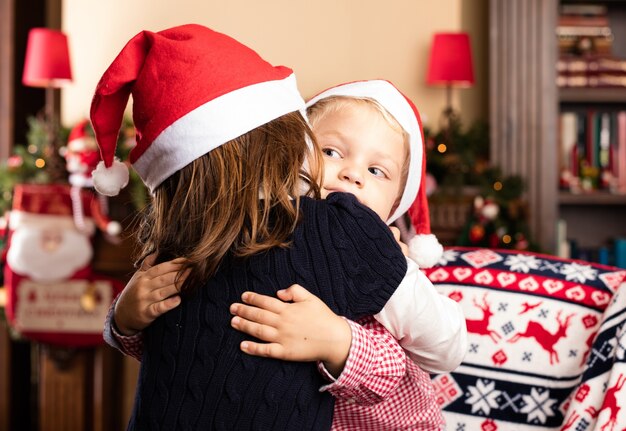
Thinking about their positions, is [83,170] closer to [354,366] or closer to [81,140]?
[81,140]

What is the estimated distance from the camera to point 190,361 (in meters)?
1.01

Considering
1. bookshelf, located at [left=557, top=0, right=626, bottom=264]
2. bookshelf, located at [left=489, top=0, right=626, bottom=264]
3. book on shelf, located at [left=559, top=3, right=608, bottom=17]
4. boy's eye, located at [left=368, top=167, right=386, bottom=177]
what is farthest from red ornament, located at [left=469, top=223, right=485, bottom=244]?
boy's eye, located at [left=368, top=167, right=386, bottom=177]

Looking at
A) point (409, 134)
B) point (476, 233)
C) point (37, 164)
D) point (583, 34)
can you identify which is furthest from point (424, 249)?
point (583, 34)

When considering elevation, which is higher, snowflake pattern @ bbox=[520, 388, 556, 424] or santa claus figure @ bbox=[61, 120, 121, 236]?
santa claus figure @ bbox=[61, 120, 121, 236]

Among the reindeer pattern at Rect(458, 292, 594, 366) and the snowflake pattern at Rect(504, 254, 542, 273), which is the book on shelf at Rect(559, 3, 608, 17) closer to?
the snowflake pattern at Rect(504, 254, 542, 273)

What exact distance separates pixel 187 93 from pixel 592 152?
119 inches

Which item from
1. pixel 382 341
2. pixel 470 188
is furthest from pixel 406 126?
pixel 470 188

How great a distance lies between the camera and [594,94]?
11.9ft

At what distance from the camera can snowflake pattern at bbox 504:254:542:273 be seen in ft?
5.17

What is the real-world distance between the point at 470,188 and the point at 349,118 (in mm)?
2178

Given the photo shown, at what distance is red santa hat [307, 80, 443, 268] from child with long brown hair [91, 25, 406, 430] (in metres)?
0.28

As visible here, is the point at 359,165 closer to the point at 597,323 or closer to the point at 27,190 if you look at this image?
the point at 597,323

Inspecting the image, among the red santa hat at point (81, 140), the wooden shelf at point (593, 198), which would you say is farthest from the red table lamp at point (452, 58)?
the red santa hat at point (81, 140)

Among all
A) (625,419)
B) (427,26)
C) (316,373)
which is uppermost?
(427,26)
